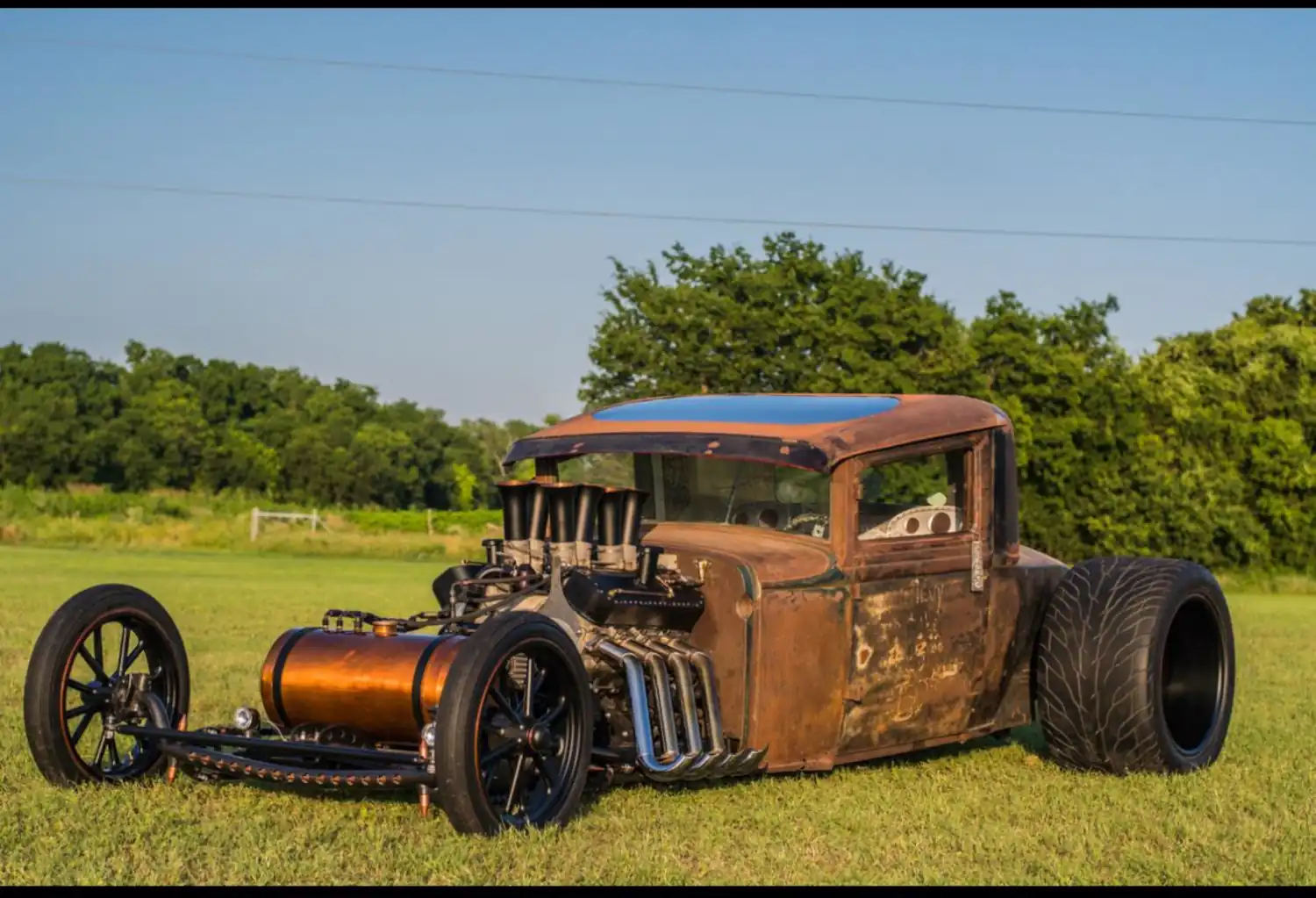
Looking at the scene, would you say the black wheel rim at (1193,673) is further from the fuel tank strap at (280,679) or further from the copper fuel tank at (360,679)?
the fuel tank strap at (280,679)

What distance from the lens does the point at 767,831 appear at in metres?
6.76

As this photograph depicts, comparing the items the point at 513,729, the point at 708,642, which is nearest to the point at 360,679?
the point at 513,729

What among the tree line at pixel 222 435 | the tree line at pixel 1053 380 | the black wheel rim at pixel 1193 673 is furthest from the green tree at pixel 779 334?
the black wheel rim at pixel 1193 673

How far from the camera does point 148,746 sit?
7461 mm

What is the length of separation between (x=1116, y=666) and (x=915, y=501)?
1519 millimetres

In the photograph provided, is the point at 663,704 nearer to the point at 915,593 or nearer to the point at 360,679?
the point at 360,679

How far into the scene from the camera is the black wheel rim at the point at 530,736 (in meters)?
6.36

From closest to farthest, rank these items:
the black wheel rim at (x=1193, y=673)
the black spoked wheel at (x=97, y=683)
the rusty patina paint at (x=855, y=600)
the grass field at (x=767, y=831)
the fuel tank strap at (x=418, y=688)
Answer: the grass field at (x=767, y=831), the fuel tank strap at (x=418, y=688), the black spoked wheel at (x=97, y=683), the rusty patina paint at (x=855, y=600), the black wheel rim at (x=1193, y=673)

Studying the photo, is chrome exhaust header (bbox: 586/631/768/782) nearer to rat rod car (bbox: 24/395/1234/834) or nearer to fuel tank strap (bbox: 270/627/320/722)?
rat rod car (bbox: 24/395/1234/834)

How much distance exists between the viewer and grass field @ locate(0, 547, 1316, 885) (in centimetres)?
584

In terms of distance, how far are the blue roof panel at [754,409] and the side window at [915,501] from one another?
0.34m

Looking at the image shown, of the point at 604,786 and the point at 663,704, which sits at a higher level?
the point at 663,704

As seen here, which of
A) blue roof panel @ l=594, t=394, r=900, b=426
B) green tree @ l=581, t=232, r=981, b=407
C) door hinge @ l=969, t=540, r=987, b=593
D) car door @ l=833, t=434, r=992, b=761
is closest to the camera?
car door @ l=833, t=434, r=992, b=761

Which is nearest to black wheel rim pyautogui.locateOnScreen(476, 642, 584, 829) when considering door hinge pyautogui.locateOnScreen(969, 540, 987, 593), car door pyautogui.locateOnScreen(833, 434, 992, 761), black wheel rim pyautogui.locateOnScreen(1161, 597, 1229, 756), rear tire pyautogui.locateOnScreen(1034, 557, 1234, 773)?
car door pyautogui.locateOnScreen(833, 434, 992, 761)
